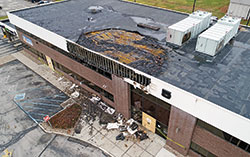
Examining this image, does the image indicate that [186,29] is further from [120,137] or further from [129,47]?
[120,137]

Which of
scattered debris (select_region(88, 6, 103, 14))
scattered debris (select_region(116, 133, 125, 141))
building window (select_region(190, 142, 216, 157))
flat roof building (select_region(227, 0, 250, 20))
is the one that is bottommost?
scattered debris (select_region(116, 133, 125, 141))

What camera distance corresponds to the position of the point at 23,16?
3594 cm

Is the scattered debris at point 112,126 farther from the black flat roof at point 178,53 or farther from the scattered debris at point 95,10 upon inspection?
the scattered debris at point 95,10

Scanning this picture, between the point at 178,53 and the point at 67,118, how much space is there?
1685 cm

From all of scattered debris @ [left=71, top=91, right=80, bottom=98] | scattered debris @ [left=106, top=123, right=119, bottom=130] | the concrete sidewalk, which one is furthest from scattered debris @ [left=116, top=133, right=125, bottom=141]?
scattered debris @ [left=71, top=91, right=80, bottom=98]

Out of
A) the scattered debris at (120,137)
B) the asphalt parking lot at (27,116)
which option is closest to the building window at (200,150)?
the scattered debris at (120,137)

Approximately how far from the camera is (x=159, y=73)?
742 inches

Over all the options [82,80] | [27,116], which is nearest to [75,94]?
[82,80]

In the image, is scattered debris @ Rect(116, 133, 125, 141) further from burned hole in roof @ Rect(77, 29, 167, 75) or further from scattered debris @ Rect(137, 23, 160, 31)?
scattered debris @ Rect(137, 23, 160, 31)

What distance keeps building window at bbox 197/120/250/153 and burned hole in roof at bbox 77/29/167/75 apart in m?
6.61

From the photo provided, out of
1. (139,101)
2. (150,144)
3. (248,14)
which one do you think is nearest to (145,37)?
(139,101)

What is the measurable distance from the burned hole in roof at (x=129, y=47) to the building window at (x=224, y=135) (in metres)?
6.61

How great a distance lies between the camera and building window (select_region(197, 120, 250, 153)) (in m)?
14.6

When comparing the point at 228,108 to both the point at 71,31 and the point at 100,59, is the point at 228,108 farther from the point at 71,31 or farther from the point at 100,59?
the point at 71,31
